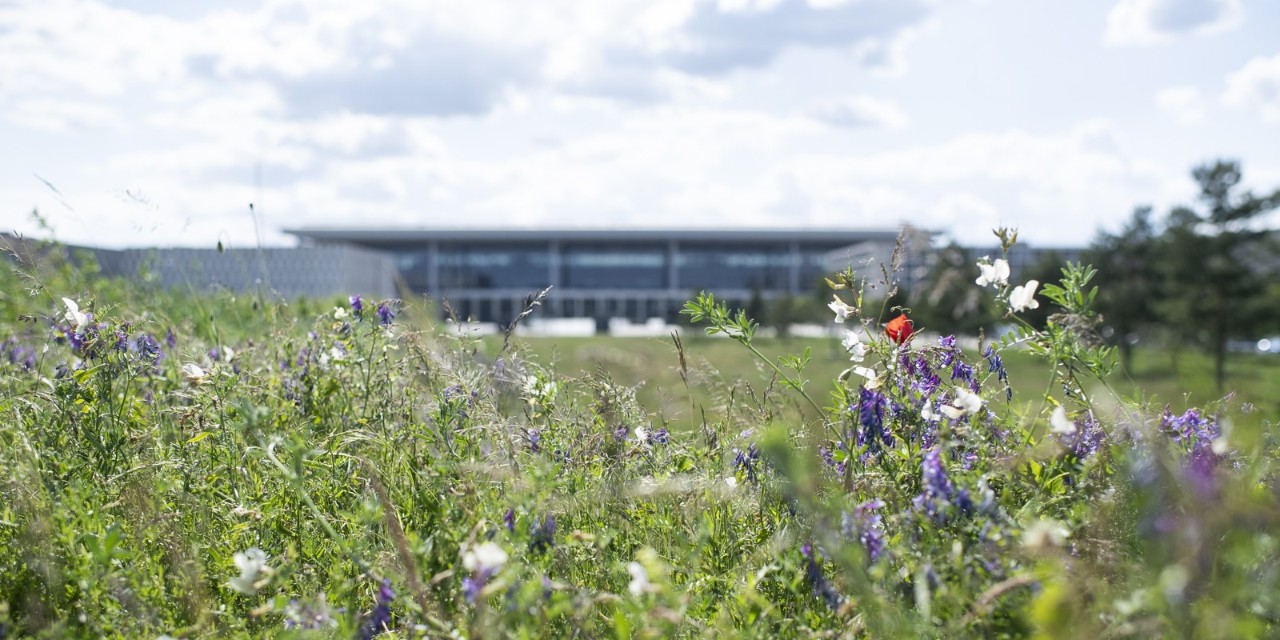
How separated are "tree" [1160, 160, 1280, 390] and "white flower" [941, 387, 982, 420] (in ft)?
87.6

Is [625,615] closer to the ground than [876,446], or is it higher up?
closer to the ground

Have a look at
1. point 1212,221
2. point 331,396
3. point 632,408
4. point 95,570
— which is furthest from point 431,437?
point 1212,221

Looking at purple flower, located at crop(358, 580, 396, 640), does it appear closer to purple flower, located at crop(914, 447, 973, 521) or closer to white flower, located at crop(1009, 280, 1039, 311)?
purple flower, located at crop(914, 447, 973, 521)

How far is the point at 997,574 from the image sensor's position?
5.75 ft

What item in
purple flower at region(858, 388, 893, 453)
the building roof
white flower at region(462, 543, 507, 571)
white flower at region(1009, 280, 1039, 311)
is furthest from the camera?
the building roof

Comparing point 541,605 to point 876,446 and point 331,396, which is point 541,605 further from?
point 331,396

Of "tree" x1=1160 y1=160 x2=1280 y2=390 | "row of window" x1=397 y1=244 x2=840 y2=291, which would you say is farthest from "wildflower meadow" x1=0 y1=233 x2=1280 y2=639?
"row of window" x1=397 y1=244 x2=840 y2=291

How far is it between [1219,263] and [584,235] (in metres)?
58.3

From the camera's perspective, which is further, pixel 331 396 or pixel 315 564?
pixel 331 396

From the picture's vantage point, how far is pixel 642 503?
2.43 metres

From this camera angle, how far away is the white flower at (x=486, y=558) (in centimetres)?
162

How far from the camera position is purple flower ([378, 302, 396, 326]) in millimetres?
3211

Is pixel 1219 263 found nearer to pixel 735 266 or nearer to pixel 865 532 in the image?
pixel 865 532

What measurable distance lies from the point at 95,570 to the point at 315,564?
50 cm
